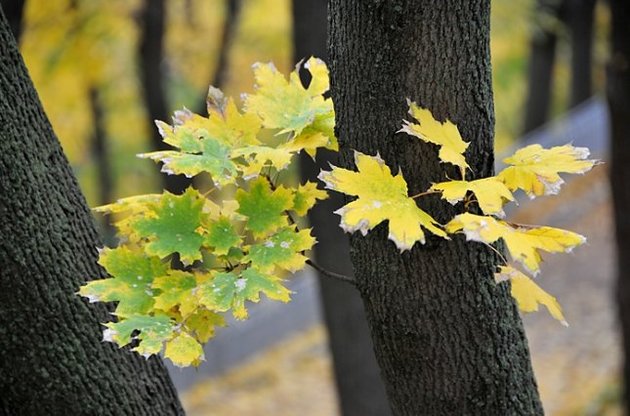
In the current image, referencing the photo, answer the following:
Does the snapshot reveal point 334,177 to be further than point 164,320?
No

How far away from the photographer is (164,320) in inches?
73.6

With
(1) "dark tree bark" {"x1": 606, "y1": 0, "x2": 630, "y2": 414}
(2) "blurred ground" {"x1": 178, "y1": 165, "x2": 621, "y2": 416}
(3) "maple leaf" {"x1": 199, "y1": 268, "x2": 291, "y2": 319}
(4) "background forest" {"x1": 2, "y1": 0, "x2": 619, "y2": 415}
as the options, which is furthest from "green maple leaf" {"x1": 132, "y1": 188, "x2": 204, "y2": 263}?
(2) "blurred ground" {"x1": 178, "y1": 165, "x2": 621, "y2": 416}

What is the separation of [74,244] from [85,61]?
27.3 feet

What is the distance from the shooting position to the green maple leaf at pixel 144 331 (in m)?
1.77

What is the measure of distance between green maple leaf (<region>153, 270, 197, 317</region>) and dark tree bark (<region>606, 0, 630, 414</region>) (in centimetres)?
429

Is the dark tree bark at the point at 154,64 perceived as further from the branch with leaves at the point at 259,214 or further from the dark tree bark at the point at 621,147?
the branch with leaves at the point at 259,214

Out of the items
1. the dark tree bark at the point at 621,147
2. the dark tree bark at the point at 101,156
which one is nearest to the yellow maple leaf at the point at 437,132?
the dark tree bark at the point at 621,147

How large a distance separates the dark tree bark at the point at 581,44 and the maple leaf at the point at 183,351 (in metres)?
15.2

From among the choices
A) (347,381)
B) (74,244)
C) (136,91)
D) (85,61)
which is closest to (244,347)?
(85,61)

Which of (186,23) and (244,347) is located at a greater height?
(186,23)

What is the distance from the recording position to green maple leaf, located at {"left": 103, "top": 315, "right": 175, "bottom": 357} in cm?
177

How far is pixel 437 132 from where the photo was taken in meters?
1.83

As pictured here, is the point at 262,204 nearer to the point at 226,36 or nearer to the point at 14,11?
the point at 14,11

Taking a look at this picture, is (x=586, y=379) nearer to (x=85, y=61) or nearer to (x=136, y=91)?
(x=85, y=61)
